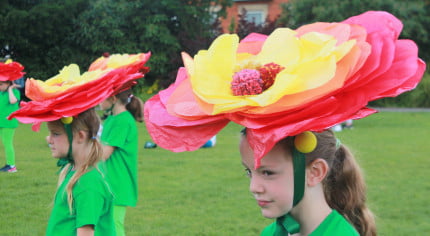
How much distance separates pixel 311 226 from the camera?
7.25 ft

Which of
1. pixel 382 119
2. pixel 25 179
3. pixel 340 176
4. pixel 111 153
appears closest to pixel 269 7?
pixel 382 119

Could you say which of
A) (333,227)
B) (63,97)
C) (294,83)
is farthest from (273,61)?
(63,97)

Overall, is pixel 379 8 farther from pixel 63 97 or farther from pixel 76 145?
pixel 63 97

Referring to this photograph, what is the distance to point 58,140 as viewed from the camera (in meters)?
3.73

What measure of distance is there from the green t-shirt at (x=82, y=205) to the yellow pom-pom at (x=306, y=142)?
1.75 metres

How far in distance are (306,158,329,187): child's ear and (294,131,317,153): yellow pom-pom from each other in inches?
5.1

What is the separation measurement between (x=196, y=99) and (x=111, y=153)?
11.4 feet

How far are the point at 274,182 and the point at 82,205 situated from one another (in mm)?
1696

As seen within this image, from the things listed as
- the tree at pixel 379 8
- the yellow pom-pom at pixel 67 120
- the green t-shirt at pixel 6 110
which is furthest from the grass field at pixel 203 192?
the tree at pixel 379 8

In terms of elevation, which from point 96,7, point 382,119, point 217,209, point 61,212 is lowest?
point 382,119

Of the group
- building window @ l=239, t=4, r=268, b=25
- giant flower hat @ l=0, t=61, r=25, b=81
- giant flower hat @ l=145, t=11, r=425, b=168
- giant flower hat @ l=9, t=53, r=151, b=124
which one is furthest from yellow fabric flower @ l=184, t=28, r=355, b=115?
building window @ l=239, t=4, r=268, b=25

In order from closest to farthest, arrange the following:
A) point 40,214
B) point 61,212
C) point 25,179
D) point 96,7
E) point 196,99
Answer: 1. point 196,99
2. point 61,212
3. point 40,214
4. point 25,179
5. point 96,7

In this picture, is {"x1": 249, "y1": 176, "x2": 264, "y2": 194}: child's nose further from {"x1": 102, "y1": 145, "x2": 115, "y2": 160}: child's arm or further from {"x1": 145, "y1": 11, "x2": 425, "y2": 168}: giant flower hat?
{"x1": 102, "y1": 145, "x2": 115, "y2": 160}: child's arm

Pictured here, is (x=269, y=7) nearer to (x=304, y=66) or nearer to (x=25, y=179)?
(x=25, y=179)
